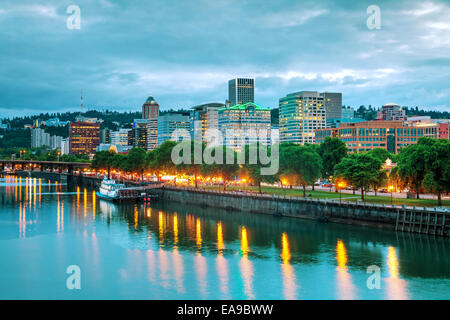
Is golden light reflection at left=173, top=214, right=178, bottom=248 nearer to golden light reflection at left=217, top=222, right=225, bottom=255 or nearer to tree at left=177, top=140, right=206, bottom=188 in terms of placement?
golden light reflection at left=217, top=222, right=225, bottom=255

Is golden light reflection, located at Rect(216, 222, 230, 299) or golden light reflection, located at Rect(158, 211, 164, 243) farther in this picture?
golden light reflection, located at Rect(158, 211, 164, 243)

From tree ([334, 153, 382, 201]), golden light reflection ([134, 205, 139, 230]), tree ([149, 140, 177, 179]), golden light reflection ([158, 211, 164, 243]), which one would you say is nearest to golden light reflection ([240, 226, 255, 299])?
golden light reflection ([158, 211, 164, 243])

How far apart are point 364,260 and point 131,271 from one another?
24.8 meters

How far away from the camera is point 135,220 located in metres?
85.6

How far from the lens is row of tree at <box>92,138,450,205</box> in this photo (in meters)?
65.1

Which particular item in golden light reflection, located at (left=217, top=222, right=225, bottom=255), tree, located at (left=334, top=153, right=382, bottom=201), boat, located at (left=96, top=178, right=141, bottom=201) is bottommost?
golden light reflection, located at (left=217, top=222, right=225, bottom=255)

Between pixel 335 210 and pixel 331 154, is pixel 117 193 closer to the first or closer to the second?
pixel 331 154

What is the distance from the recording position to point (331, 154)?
354ft

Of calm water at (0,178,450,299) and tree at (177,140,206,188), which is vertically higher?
tree at (177,140,206,188)

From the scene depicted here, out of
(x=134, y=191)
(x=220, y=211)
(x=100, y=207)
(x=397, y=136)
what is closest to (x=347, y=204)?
(x=220, y=211)

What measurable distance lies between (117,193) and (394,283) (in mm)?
86398

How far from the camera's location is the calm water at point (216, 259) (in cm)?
4234

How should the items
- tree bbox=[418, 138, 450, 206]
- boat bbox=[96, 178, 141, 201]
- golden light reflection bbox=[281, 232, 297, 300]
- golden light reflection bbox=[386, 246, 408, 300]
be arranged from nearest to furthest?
1. golden light reflection bbox=[386, 246, 408, 300]
2. golden light reflection bbox=[281, 232, 297, 300]
3. tree bbox=[418, 138, 450, 206]
4. boat bbox=[96, 178, 141, 201]

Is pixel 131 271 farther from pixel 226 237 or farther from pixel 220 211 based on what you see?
pixel 220 211
